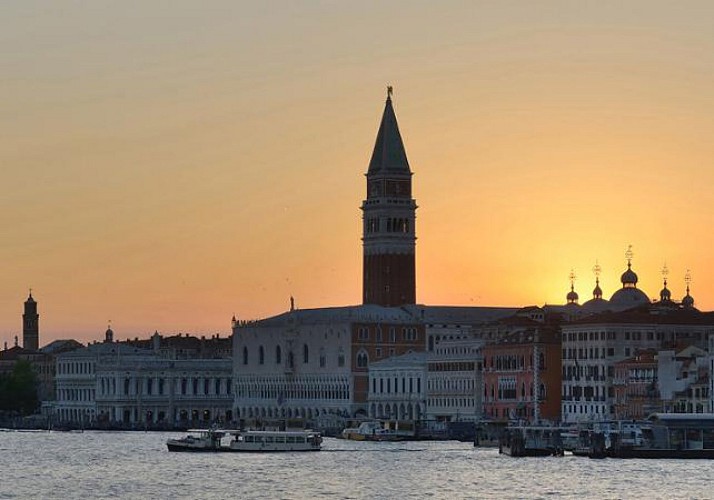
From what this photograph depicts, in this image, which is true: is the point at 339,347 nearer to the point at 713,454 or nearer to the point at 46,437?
the point at 46,437

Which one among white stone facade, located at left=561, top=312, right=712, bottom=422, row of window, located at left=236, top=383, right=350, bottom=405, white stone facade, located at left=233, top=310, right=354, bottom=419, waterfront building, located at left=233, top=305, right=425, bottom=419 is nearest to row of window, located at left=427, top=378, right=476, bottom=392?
white stone facade, located at left=561, top=312, right=712, bottom=422

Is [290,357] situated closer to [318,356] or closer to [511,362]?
[318,356]

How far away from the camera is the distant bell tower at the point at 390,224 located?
175500 millimetres

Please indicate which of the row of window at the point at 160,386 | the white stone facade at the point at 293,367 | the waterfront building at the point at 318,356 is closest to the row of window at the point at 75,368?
the row of window at the point at 160,386

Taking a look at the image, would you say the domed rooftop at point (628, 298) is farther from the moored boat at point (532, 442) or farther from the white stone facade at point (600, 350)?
the moored boat at point (532, 442)

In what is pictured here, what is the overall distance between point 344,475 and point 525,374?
142 ft

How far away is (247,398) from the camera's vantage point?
17625 cm

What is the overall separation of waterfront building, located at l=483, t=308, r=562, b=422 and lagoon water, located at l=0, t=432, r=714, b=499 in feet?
48.4

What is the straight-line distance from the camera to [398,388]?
520ft

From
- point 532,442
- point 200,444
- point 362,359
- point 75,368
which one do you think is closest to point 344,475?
point 532,442

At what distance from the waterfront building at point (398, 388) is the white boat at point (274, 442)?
98.7ft

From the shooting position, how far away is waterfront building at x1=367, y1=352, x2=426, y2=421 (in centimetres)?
15588

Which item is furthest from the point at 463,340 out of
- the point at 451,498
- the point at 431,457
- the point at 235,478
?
the point at 451,498

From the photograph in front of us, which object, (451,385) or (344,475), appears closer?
(344,475)
